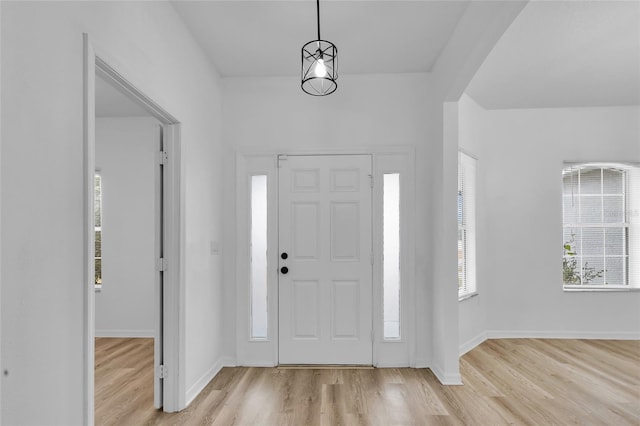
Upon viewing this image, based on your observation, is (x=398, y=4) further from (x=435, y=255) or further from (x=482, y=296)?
(x=482, y=296)

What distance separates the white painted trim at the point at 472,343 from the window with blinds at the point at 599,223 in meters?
1.27

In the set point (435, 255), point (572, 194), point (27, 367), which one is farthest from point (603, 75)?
point (27, 367)

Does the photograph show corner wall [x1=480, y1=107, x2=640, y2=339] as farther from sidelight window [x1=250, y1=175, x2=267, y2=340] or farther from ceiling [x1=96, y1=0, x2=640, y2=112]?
sidelight window [x1=250, y1=175, x2=267, y2=340]

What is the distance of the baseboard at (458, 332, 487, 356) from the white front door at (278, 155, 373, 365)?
1.12 metres

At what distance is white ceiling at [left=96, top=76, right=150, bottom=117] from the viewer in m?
4.22

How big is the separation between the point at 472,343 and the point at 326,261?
1.99 m

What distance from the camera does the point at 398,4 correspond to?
2.80 metres

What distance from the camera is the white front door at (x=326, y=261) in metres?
3.93

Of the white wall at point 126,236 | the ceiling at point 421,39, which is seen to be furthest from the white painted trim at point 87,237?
the white wall at point 126,236

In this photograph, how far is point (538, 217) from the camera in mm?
4984

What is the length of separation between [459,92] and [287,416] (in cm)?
278

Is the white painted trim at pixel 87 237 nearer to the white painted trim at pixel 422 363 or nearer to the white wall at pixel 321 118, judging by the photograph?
the white wall at pixel 321 118


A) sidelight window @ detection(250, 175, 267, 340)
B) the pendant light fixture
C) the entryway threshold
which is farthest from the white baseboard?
the pendant light fixture

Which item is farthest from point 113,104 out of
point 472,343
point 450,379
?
point 472,343
